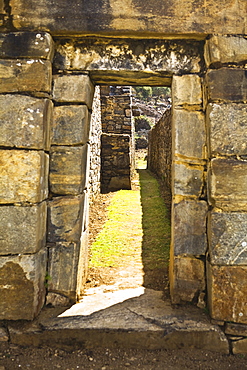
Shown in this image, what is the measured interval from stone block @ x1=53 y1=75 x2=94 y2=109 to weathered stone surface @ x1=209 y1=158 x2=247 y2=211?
1659 millimetres

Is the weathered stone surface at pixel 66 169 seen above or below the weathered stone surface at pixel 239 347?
above

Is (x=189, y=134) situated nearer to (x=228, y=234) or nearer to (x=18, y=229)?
(x=228, y=234)

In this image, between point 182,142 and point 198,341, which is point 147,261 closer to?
point 198,341

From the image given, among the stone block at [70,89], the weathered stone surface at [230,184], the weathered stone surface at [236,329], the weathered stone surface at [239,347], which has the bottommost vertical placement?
the weathered stone surface at [239,347]

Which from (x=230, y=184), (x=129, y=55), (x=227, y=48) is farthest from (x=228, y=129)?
(x=129, y=55)

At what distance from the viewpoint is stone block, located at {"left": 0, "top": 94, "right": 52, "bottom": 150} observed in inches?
107

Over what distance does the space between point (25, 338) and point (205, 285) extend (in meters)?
1.97

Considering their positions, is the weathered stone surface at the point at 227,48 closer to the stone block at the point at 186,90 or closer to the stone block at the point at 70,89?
the stone block at the point at 186,90

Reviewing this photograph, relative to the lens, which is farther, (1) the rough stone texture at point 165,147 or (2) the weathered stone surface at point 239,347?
(1) the rough stone texture at point 165,147

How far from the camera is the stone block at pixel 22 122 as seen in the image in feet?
8.91

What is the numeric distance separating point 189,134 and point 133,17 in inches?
54.9

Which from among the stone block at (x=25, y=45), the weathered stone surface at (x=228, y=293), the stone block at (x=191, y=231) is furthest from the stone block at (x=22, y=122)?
the weathered stone surface at (x=228, y=293)

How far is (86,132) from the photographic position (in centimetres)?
311

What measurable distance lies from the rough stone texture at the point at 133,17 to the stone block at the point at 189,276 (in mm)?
2507
